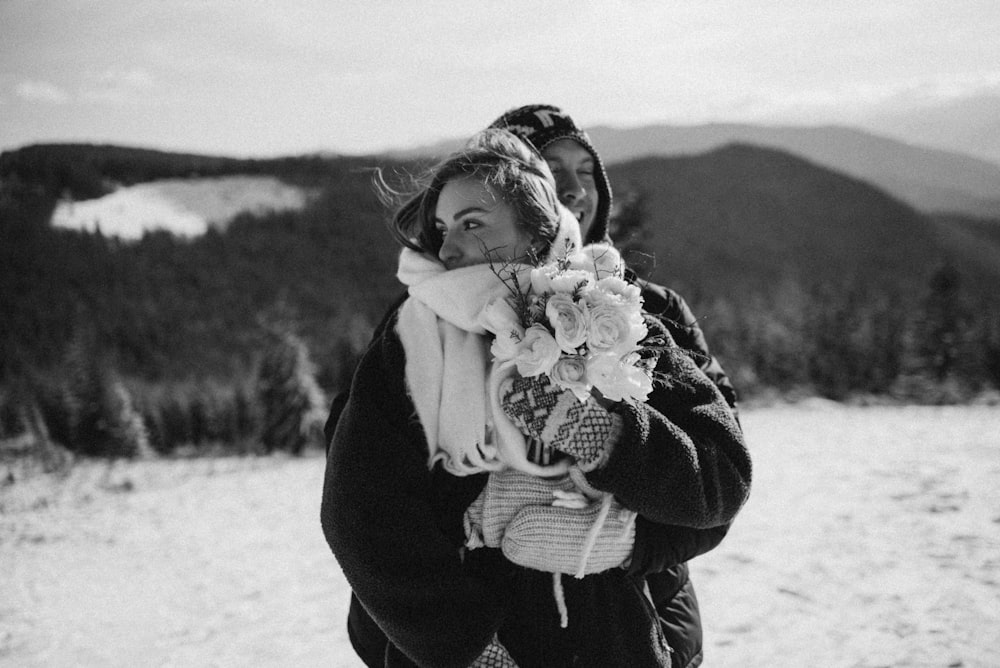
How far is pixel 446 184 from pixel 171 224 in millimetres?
79609

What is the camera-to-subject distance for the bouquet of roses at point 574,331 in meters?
1.37

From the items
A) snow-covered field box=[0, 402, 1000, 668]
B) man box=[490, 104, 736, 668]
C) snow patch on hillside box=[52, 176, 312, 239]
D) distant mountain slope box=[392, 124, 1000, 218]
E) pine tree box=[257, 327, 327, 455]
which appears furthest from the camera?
distant mountain slope box=[392, 124, 1000, 218]

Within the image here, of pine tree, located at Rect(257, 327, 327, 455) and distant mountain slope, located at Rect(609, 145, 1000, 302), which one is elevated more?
distant mountain slope, located at Rect(609, 145, 1000, 302)

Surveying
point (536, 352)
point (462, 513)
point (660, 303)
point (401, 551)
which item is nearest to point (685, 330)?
point (660, 303)

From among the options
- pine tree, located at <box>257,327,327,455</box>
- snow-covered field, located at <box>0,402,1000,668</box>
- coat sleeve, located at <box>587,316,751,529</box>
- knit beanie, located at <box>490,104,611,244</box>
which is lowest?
pine tree, located at <box>257,327,327,455</box>

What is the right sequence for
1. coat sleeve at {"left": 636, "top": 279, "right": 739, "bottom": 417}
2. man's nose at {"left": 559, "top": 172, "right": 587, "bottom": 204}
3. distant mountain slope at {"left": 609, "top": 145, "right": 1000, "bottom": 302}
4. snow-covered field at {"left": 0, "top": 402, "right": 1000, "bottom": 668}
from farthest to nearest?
distant mountain slope at {"left": 609, "top": 145, "right": 1000, "bottom": 302}
snow-covered field at {"left": 0, "top": 402, "right": 1000, "bottom": 668}
man's nose at {"left": 559, "top": 172, "right": 587, "bottom": 204}
coat sleeve at {"left": 636, "top": 279, "right": 739, "bottom": 417}

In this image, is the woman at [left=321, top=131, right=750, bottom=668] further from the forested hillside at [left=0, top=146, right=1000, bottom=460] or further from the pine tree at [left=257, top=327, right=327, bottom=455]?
the pine tree at [left=257, top=327, right=327, bottom=455]

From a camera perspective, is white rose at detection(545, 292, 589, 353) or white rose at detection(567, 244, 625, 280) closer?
white rose at detection(545, 292, 589, 353)

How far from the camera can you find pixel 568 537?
1.46m

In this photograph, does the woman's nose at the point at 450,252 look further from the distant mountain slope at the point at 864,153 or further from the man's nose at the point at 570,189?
the distant mountain slope at the point at 864,153

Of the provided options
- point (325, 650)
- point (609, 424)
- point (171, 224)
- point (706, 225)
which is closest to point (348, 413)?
point (609, 424)

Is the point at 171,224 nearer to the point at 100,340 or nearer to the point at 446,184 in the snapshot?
the point at 100,340

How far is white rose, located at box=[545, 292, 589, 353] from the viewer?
4.48 ft

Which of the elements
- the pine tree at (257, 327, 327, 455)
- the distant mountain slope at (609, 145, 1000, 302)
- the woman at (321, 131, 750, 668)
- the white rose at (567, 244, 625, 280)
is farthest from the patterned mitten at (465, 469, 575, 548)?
the distant mountain slope at (609, 145, 1000, 302)
